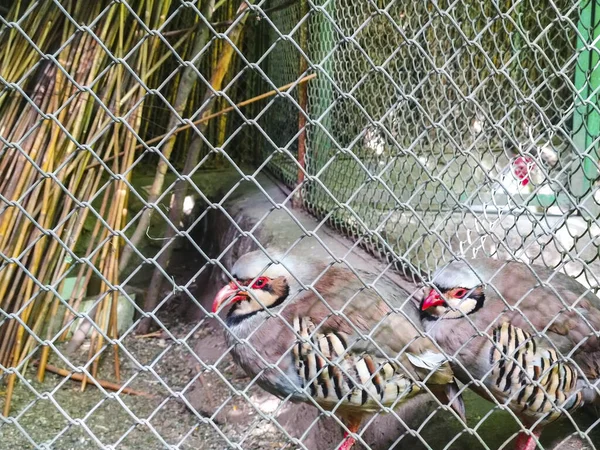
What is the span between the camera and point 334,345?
8.63 ft

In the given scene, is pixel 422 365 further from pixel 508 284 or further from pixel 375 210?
pixel 375 210

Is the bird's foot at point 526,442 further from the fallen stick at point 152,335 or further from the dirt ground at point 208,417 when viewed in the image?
the fallen stick at point 152,335

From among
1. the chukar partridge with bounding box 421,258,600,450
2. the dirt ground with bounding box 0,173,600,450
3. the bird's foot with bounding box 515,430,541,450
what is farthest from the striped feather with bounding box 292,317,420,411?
the bird's foot with bounding box 515,430,541,450

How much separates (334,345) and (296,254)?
126cm

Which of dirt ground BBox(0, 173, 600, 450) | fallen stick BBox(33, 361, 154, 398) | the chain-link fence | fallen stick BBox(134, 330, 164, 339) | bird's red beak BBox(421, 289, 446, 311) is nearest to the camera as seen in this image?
the chain-link fence

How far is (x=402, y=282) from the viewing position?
3717 millimetres

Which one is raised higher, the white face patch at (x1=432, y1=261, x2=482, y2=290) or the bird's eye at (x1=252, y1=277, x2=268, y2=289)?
the white face patch at (x1=432, y1=261, x2=482, y2=290)

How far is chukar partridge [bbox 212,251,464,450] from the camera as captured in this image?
2.64 metres

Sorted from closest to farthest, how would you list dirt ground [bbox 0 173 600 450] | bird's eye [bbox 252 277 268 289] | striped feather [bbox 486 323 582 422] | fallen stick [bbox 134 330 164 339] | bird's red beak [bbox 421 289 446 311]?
striped feather [bbox 486 323 582 422] < bird's red beak [bbox 421 289 446 311] < bird's eye [bbox 252 277 268 289] < dirt ground [bbox 0 173 600 450] < fallen stick [bbox 134 330 164 339]

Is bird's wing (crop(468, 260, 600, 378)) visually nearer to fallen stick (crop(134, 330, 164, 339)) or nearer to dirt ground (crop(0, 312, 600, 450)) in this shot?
dirt ground (crop(0, 312, 600, 450))

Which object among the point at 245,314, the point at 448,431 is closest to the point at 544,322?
the point at 448,431

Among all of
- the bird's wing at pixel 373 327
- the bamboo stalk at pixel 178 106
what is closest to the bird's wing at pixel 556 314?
the bird's wing at pixel 373 327

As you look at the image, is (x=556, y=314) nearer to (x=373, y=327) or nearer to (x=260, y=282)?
(x=373, y=327)

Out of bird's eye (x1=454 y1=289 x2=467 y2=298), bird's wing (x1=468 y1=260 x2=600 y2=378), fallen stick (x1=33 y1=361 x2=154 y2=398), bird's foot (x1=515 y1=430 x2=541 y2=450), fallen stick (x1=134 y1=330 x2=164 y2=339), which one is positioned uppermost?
bird's wing (x1=468 y1=260 x2=600 y2=378)
